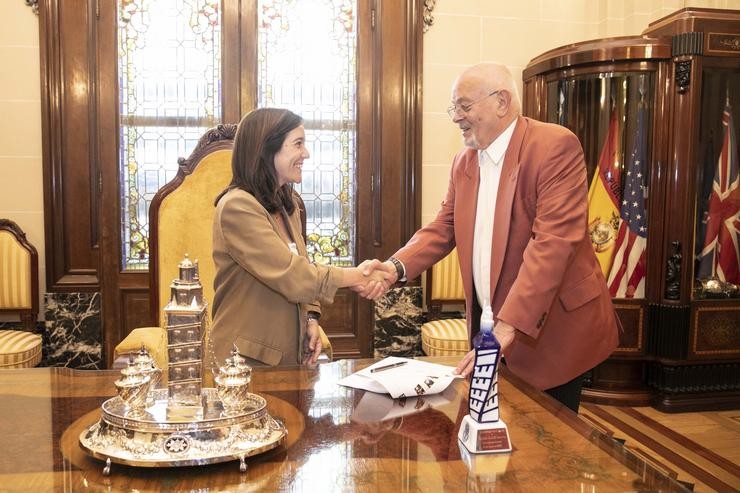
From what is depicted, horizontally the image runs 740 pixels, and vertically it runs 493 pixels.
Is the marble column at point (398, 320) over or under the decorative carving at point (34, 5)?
under

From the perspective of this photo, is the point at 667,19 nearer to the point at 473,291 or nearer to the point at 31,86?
the point at 473,291

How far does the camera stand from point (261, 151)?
238 cm

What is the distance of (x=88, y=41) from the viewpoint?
454cm

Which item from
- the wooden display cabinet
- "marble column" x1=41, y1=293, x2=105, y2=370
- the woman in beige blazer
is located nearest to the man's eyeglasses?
the woman in beige blazer

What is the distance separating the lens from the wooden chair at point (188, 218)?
3.18 meters

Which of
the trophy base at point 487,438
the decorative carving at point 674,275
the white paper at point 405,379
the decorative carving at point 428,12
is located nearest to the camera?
the trophy base at point 487,438

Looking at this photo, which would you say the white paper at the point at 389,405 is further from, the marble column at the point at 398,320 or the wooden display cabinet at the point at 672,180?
the marble column at the point at 398,320

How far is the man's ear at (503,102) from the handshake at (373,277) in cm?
76

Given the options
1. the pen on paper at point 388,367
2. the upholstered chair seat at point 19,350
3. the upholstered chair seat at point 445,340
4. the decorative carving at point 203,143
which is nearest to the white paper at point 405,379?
the pen on paper at point 388,367

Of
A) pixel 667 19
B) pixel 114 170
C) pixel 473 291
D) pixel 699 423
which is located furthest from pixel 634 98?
pixel 114 170

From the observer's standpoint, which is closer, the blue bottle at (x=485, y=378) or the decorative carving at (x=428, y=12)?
the blue bottle at (x=485, y=378)

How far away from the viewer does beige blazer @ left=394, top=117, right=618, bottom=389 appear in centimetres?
217

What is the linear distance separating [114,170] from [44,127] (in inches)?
20.0

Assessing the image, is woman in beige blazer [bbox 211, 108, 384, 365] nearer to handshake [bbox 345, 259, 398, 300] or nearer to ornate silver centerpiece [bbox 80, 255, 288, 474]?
handshake [bbox 345, 259, 398, 300]
